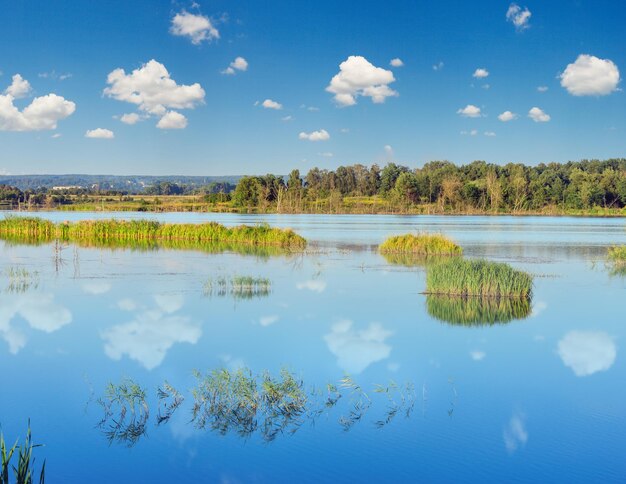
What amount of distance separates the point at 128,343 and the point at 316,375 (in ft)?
13.9

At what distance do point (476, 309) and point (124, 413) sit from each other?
10023 millimetres

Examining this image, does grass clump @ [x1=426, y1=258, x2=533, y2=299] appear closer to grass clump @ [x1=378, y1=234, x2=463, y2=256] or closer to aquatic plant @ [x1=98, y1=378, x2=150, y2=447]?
aquatic plant @ [x1=98, y1=378, x2=150, y2=447]

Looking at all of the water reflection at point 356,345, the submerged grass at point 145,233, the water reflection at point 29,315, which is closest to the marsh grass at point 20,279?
the water reflection at point 29,315

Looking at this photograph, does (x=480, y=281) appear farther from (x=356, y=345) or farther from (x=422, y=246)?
(x=422, y=246)

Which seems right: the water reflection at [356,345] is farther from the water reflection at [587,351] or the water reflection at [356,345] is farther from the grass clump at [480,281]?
the grass clump at [480,281]

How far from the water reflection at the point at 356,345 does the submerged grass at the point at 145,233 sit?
62.2ft

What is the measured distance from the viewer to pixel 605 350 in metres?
13.2

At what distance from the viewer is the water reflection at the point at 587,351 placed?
11.9 meters

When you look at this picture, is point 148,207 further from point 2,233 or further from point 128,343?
point 128,343

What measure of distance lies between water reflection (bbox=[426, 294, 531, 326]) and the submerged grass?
1634cm

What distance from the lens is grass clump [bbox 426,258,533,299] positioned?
1802 cm

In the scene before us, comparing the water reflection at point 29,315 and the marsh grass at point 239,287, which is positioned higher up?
the marsh grass at point 239,287

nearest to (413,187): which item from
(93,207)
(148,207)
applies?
(148,207)

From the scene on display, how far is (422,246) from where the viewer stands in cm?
3012
